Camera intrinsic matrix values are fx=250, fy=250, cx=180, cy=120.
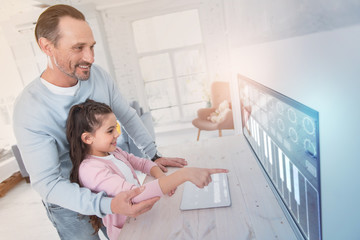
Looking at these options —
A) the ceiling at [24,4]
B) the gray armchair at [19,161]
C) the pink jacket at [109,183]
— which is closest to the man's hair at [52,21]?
the pink jacket at [109,183]

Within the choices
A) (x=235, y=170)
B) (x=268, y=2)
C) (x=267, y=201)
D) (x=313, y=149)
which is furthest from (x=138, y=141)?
(x=313, y=149)

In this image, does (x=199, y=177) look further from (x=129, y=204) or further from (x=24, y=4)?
(x=24, y=4)

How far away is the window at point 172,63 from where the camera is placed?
4.86 metres

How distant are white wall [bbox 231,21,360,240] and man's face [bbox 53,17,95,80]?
816 millimetres

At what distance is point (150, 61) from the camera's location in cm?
506

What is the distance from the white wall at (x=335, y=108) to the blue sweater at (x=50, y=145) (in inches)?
27.5

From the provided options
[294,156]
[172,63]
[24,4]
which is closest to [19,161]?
[24,4]

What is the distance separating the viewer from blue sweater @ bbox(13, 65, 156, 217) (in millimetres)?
906

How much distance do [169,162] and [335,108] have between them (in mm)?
965

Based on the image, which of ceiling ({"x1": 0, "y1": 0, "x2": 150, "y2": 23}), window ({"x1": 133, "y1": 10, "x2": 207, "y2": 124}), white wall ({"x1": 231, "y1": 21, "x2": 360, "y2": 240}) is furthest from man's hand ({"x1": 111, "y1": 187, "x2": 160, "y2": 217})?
window ({"x1": 133, "y1": 10, "x2": 207, "y2": 124})

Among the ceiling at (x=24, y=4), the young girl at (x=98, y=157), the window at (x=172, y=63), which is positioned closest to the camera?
the young girl at (x=98, y=157)

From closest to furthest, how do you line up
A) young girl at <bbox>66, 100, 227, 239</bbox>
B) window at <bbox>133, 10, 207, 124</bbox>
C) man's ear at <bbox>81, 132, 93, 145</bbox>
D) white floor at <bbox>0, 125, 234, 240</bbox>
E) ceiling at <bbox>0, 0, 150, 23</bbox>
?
young girl at <bbox>66, 100, 227, 239</bbox>, man's ear at <bbox>81, 132, 93, 145</bbox>, white floor at <bbox>0, 125, 234, 240</bbox>, ceiling at <bbox>0, 0, 150, 23</bbox>, window at <bbox>133, 10, 207, 124</bbox>

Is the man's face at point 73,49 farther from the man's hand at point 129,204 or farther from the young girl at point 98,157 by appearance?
the man's hand at point 129,204

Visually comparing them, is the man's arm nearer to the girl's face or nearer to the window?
the girl's face
